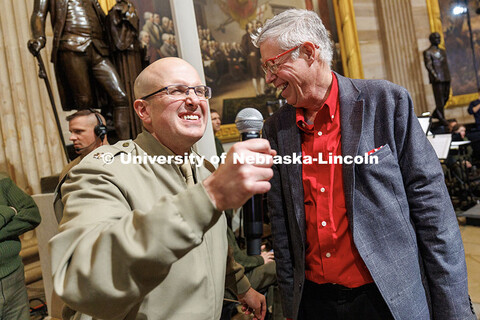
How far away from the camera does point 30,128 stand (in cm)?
567

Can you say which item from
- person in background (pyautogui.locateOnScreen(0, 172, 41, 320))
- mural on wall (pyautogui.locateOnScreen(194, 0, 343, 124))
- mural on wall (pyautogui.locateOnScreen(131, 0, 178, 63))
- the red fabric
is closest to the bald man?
the red fabric

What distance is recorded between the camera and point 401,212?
1386mm

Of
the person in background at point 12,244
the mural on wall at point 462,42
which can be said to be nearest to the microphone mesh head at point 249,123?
the person in background at point 12,244

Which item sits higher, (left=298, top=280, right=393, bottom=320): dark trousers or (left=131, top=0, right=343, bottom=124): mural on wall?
(left=131, top=0, right=343, bottom=124): mural on wall

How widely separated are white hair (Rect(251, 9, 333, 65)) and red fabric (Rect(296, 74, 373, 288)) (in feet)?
0.63

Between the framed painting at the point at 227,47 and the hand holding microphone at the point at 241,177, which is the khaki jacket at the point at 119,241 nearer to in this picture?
the hand holding microphone at the point at 241,177

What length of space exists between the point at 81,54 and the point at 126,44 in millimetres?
474

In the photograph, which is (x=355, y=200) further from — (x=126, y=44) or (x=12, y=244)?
(x=126, y=44)

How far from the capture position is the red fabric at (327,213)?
1.43 metres

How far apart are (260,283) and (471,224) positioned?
4.17 metres

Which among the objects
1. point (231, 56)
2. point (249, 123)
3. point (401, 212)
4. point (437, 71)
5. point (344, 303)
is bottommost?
point (344, 303)

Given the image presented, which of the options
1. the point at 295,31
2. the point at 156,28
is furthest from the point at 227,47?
the point at 295,31

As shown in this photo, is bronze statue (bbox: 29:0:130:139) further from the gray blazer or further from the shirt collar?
the gray blazer
